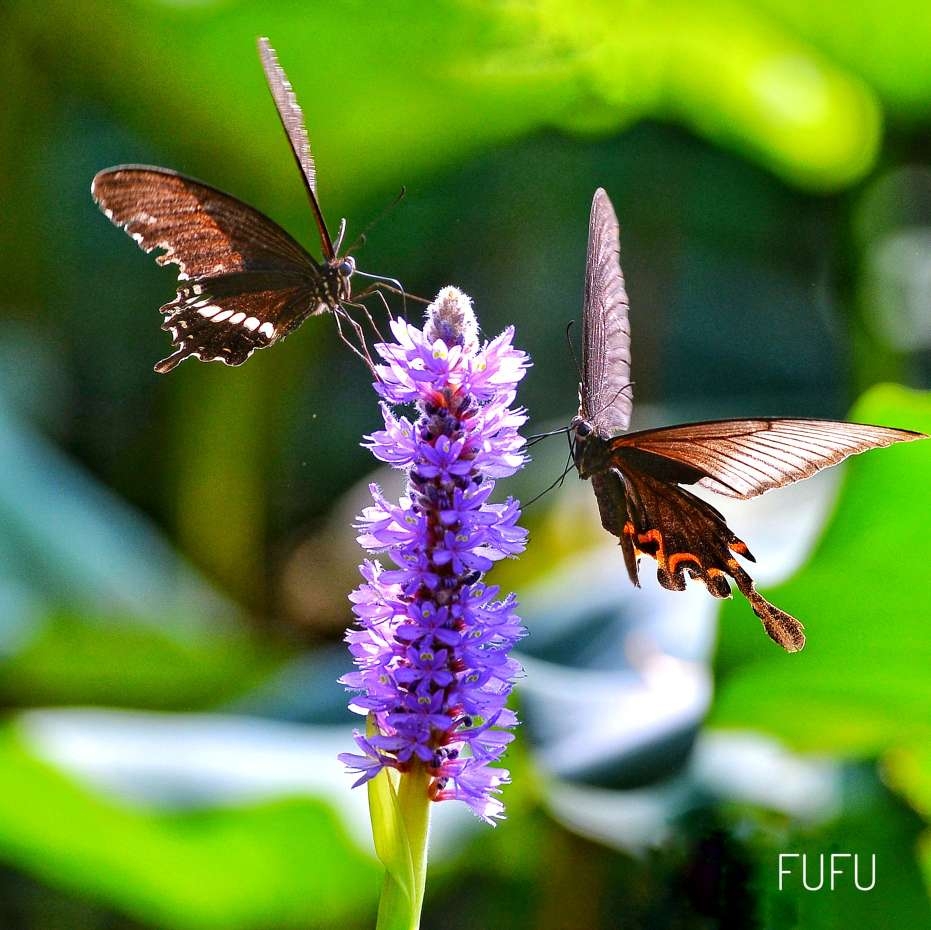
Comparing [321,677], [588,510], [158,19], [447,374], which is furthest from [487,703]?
[158,19]

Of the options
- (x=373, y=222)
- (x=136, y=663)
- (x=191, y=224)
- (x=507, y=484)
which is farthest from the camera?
(x=507, y=484)

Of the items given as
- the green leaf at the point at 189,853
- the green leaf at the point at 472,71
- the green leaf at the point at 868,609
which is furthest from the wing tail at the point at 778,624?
the green leaf at the point at 472,71

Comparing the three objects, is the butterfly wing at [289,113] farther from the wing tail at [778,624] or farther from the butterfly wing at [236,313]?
the wing tail at [778,624]

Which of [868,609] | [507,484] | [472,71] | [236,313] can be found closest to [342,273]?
[236,313]

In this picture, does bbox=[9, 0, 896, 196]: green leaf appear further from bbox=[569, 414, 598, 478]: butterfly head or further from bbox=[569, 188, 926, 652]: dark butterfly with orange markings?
bbox=[569, 414, 598, 478]: butterfly head

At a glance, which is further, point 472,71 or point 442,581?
point 472,71

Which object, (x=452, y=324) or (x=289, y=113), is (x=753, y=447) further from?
(x=289, y=113)

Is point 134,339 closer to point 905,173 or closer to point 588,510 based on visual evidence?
point 588,510
